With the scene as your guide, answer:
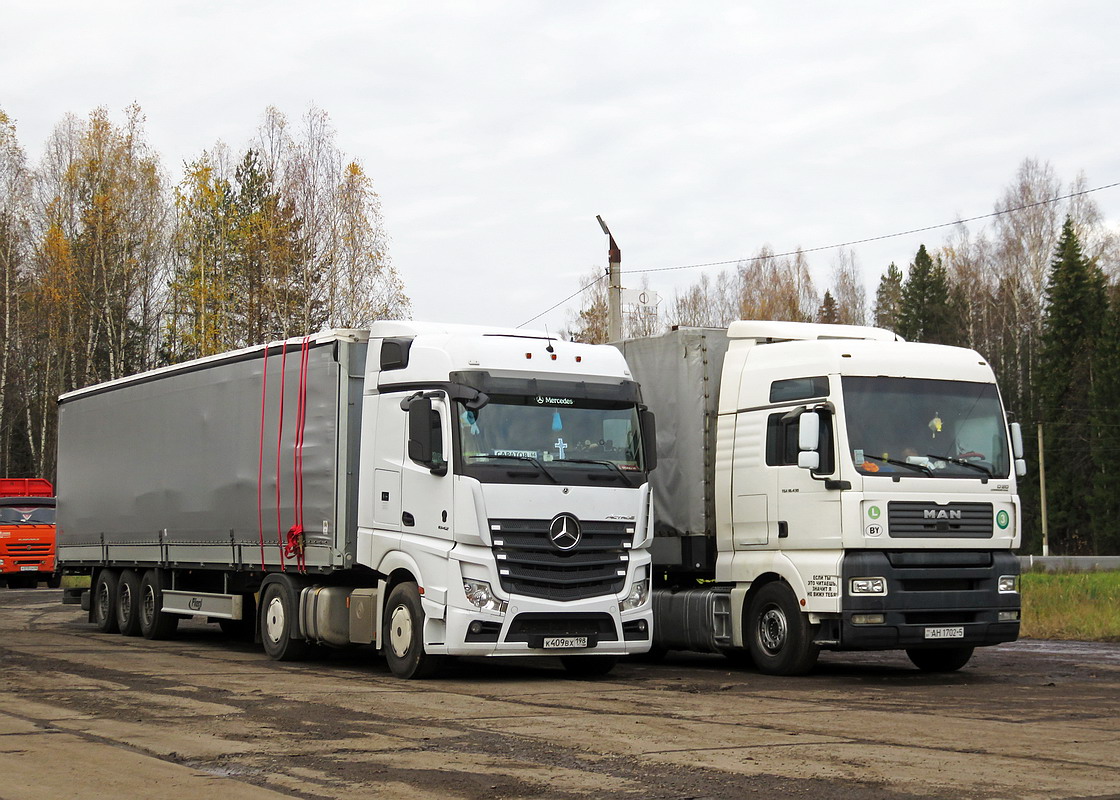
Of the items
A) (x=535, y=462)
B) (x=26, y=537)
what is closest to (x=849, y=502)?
(x=535, y=462)

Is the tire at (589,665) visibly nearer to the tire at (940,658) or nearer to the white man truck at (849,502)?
the white man truck at (849,502)

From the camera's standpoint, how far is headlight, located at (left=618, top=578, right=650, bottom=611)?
1395cm

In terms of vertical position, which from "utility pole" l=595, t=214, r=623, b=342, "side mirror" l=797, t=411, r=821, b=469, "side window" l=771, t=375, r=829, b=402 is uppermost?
"utility pole" l=595, t=214, r=623, b=342

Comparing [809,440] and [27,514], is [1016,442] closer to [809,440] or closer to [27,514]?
[809,440]

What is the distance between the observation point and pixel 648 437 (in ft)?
47.4

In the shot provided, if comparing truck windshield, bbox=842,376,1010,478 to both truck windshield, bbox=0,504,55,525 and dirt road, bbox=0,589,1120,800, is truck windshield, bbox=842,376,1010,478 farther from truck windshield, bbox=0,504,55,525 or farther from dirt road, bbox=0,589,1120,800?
truck windshield, bbox=0,504,55,525

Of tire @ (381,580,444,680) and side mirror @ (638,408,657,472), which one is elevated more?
side mirror @ (638,408,657,472)

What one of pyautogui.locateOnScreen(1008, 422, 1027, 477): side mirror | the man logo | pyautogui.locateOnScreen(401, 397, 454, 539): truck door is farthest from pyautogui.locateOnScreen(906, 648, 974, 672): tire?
pyautogui.locateOnScreen(401, 397, 454, 539): truck door

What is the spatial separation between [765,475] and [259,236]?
32837 mm

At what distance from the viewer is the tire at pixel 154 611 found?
1961cm

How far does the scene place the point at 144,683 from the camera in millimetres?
13211

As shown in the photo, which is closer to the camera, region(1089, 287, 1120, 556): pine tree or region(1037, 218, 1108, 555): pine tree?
region(1089, 287, 1120, 556): pine tree

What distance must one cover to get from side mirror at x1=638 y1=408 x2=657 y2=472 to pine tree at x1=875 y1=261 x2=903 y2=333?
7534cm

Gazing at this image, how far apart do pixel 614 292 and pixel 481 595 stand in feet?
55.7
